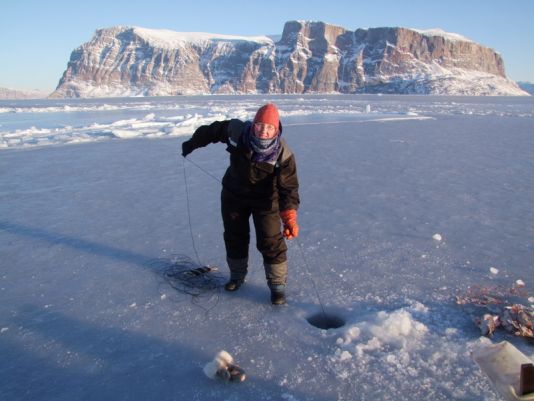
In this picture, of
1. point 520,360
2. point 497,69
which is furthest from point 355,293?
point 497,69

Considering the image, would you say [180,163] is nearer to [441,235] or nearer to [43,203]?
[43,203]

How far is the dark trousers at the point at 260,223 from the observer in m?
2.81

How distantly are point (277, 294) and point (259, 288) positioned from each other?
28 cm

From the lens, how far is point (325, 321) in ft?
8.49

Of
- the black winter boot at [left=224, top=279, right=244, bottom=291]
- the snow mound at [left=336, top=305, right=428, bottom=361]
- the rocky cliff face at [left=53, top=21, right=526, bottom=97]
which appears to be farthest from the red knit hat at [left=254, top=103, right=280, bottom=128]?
the rocky cliff face at [left=53, top=21, right=526, bottom=97]

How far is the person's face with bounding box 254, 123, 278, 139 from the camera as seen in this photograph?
8.18 feet

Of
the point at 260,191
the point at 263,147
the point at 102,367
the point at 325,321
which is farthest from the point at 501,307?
the point at 102,367

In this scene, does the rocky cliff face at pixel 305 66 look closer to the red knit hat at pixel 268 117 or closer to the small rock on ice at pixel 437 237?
the small rock on ice at pixel 437 237

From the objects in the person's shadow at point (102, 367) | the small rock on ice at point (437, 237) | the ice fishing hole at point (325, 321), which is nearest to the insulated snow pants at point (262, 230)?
the ice fishing hole at point (325, 321)

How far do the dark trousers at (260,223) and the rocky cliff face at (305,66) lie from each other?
141 metres

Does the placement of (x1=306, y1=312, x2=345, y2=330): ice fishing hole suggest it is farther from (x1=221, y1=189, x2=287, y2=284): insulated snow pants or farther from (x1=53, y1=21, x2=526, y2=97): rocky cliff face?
(x1=53, y1=21, x2=526, y2=97): rocky cliff face

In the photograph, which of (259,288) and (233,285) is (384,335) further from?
(233,285)

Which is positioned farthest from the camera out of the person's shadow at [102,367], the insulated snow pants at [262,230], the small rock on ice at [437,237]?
the small rock on ice at [437,237]

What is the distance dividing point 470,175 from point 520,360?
18.0 ft
